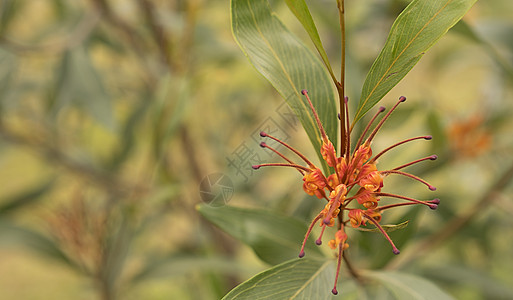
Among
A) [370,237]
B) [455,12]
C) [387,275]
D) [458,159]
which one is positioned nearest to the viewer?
[455,12]

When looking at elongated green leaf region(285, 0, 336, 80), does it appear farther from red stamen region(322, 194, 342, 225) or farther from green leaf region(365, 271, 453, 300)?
green leaf region(365, 271, 453, 300)

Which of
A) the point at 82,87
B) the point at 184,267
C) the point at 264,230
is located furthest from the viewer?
the point at 82,87

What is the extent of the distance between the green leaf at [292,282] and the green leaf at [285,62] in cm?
7

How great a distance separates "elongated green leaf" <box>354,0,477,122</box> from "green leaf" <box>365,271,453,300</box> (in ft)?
0.55

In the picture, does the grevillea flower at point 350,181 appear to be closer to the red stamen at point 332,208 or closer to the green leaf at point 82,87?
the red stamen at point 332,208

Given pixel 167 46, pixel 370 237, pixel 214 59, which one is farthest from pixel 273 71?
pixel 214 59

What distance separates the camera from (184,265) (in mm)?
677

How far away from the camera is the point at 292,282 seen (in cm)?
33

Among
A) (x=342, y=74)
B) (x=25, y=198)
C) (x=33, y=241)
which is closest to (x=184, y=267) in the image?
(x=33, y=241)

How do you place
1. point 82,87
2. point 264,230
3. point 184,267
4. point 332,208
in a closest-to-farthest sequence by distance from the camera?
point 332,208, point 264,230, point 184,267, point 82,87

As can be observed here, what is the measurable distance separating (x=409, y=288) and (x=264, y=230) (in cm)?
12

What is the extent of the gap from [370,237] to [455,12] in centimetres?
35

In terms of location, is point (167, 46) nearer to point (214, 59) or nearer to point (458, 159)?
point (214, 59)

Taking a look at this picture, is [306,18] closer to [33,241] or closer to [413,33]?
[413,33]
